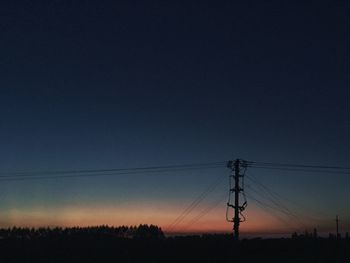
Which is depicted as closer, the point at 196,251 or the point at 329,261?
the point at 329,261

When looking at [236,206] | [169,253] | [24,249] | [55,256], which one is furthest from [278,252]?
[24,249]

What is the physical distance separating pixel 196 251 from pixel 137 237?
20.6 ft

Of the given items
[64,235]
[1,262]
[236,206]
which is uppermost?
[236,206]

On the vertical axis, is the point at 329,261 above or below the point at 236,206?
below

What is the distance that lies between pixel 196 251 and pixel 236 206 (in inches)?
571

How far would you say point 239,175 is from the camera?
57188 mm

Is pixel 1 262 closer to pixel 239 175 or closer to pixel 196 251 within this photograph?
pixel 196 251

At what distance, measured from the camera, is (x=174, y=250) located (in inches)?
1695

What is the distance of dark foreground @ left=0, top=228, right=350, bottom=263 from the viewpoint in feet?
136

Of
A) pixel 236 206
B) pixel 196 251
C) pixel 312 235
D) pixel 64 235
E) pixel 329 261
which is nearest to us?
pixel 329 261

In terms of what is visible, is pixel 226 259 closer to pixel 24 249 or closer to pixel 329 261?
pixel 329 261

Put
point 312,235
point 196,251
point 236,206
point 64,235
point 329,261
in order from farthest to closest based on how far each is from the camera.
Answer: point 236,206, point 64,235, point 312,235, point 196,251, point 329,261

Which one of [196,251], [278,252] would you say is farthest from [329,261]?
[196,251]

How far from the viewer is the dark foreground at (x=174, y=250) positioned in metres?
41.6
